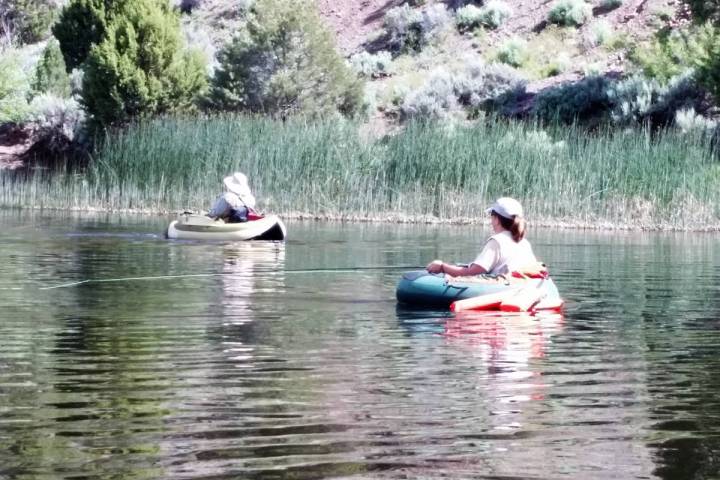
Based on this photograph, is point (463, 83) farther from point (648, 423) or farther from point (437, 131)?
point (648, 423)

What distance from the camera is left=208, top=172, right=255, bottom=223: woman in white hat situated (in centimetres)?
2723

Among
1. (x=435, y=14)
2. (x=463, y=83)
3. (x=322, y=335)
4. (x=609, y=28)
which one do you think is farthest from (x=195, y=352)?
(x=435, y=14)

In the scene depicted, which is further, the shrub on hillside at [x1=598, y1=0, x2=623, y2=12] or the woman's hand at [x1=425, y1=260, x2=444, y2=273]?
the shrub on hillside at [x1=598, y1=0, x2=623, y2=12]

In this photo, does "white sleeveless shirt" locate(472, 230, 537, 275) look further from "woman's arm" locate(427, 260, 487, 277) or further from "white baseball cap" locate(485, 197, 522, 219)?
"white baseball cap" locate(485, 197, 522, 219)

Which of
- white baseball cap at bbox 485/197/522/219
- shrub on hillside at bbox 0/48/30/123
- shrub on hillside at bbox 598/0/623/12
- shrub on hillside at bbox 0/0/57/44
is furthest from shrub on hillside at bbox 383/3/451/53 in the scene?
white baseball cap at bbox 485/197/522/219

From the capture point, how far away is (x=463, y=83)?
51188 mm

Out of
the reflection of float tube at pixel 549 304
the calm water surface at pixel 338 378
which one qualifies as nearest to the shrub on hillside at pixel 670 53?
the calm water surface at pixel 338 378

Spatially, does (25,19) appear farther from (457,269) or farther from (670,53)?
(457,269)

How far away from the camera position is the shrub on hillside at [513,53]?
5438cm

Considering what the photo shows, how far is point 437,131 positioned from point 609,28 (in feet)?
68.8

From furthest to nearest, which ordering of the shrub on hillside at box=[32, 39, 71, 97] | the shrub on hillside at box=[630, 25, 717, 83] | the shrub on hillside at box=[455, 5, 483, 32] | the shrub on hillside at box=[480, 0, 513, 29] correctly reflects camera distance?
the shrub on hillside at box=[455, 5, 483, 32]
the shrub on hillside at box=[480, 0, 513, 29]
the shrub on hillside at box=[32, 39, 71, 97]
the shrub on hillside at box=[630, 25, 717, 83]

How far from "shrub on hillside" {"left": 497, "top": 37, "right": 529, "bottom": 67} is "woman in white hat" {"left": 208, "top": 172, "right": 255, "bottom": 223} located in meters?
28.2

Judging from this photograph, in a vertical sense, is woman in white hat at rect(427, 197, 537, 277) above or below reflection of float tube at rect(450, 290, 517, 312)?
above

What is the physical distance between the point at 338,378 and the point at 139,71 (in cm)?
3516
